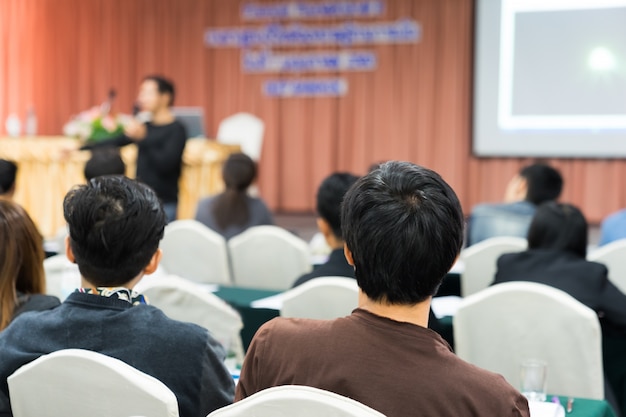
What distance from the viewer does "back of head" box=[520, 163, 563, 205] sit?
4113 millimetres

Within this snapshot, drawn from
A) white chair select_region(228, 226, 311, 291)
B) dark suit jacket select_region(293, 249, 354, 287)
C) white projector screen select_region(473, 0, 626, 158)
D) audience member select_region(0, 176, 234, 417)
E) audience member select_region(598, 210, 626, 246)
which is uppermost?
white projector screen select_region(473, 0, 626, 158)

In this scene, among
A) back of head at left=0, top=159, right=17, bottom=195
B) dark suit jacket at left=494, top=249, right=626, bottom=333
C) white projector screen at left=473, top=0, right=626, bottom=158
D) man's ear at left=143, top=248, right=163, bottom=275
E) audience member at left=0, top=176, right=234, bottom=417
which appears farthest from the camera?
white projector screen at left=473, top=0, right=626, bottom=158

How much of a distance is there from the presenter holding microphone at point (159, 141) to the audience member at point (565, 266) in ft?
8.74

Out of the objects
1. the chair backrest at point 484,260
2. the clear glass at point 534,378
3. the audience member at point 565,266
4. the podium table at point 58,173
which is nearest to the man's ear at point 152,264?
the clear glass at point 534,378

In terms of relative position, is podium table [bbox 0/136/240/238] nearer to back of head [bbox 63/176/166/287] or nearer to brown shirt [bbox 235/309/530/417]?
back of head [bbox 63/176/166/287]

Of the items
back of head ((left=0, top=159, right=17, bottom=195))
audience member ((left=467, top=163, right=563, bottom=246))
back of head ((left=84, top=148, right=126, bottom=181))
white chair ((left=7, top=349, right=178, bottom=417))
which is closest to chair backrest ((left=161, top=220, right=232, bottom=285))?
back of head ((left=84, top=148, right=126, bottom=181))

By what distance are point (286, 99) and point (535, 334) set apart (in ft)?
23.2

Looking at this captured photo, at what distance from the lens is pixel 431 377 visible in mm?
1223

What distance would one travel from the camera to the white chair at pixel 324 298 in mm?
2385

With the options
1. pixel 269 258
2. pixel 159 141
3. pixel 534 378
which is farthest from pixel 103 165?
pixel 534 378

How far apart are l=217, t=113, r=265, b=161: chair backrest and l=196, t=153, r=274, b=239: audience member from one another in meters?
3.85

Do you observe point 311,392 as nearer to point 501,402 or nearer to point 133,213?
point 501,402

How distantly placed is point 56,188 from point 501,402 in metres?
6.60

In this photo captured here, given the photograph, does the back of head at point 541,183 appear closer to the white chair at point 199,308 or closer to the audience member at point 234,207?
the audience member at point 234,207
